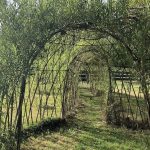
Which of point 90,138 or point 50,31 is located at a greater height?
point 50,31

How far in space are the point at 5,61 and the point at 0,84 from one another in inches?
21.9

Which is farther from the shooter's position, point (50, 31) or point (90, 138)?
point (90, 138)

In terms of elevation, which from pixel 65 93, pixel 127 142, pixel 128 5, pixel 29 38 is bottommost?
pixel 127 142

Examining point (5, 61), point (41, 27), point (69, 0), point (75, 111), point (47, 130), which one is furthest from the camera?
point (75, 111)

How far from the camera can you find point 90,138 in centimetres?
1502

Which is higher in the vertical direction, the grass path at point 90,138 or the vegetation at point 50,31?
the vegetation at point 50,31

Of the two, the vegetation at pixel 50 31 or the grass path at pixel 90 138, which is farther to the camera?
the grass path at pixel 90 138

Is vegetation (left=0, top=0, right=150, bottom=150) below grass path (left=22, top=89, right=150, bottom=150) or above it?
above

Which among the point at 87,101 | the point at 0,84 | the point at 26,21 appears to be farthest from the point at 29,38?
the point at 87,101

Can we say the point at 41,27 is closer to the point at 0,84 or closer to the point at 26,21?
the point at 26,21

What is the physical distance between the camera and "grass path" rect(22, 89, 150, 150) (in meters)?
13.4

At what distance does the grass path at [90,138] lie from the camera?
13422 millimetres

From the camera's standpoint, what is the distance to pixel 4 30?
33.3 feet

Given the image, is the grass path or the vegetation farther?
the grass path
